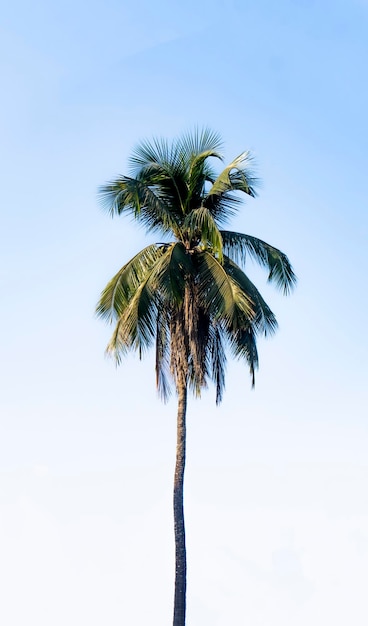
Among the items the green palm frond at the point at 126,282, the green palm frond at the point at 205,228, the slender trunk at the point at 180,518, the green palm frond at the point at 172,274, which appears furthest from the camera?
the green palm frond at the point at 126,282

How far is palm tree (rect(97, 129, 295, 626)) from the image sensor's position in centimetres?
2880

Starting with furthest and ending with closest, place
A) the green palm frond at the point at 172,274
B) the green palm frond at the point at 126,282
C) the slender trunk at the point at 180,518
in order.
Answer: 1. the green palm frond at the point at 126,282
2. the green palm frond at the point at 172,274
3. the slender trunk at the point at 180,518

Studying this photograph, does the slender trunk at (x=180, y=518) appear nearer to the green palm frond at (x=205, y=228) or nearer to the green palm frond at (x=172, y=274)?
the green palm frond at (x=172, y=274)

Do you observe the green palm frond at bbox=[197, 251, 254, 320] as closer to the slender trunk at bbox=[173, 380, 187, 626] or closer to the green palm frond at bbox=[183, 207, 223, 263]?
the green palm frond at bbox=[183, 207, 223, 263]

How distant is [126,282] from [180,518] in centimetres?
677

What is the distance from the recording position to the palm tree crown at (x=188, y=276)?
2889 centimetres

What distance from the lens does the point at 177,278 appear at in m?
28.6

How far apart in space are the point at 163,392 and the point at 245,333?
2844 mm

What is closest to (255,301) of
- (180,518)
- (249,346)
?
(249,346)

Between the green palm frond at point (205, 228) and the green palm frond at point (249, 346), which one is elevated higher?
the green palm frond at point (205, 228)

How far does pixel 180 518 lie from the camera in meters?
27.6

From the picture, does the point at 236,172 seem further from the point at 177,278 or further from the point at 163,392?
the point at 163,392

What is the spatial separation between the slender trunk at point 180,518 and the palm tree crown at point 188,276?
2.80ft

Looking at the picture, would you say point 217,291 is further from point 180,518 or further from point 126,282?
point 180,518
